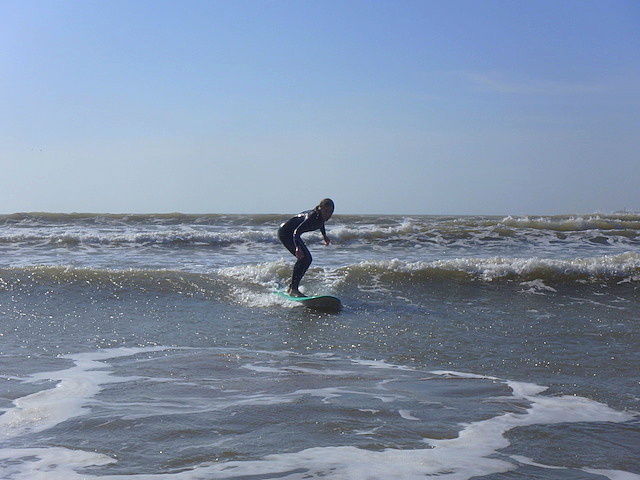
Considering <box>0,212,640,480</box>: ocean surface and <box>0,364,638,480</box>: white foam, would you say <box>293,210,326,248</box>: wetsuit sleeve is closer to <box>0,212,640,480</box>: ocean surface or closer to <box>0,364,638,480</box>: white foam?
<box>0,212,640,480</box>: ocean surface

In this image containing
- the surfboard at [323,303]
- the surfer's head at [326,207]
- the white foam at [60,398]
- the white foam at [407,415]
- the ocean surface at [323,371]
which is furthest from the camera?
the surfer's head at [326,207]

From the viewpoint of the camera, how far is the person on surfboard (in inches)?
431

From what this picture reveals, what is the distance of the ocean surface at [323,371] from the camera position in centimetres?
422

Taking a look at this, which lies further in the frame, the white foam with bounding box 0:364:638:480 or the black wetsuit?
the black wetsuit

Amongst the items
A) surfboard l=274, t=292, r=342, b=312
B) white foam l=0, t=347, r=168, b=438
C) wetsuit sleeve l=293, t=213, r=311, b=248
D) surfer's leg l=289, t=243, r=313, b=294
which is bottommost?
white foam l=0, t=347, r=168, b=438

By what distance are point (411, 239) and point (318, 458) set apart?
49.8 ft

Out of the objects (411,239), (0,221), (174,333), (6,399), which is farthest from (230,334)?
Answer: (0,221)

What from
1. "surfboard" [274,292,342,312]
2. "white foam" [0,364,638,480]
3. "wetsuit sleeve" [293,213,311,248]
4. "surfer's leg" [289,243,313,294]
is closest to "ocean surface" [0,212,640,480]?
"white foam" [0,364,638,480]

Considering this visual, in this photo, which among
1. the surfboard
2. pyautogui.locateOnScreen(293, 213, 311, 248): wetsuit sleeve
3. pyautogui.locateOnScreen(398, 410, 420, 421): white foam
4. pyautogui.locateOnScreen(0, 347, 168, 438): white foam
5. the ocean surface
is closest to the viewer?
the ocean surface

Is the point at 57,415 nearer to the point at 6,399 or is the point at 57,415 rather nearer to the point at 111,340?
the point at 6,399

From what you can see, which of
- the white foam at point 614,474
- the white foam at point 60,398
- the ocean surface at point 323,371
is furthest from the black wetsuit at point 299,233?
the white foam at point 614,474

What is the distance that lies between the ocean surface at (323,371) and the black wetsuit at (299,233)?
0.59 metres

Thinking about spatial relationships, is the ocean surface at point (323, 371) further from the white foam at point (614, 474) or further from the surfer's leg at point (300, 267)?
the surfer's leg at point (300, 267)

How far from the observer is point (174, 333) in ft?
28.9
